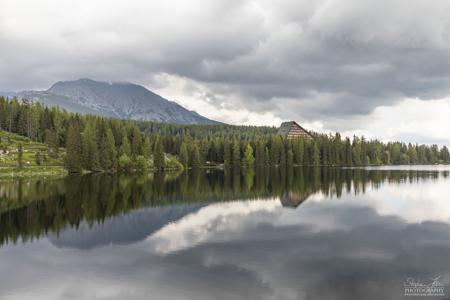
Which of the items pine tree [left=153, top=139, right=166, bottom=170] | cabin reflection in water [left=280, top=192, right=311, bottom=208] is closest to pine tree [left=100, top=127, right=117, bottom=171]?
pine tree [left=153, top=139, right=166, bottom=170]

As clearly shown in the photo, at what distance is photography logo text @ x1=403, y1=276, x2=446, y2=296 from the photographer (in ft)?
70.7

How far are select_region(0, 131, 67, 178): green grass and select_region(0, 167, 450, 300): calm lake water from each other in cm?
7197

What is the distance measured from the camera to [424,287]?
22.6 m

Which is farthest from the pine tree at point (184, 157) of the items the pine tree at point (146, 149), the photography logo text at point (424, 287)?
the photography logo text at point (424, 287)

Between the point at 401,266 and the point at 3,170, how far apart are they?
126931 mm

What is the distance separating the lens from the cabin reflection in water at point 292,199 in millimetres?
59556

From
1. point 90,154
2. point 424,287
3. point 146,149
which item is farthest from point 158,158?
point 424,287

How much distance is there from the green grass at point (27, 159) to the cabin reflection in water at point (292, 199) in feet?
299

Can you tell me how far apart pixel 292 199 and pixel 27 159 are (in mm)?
113050

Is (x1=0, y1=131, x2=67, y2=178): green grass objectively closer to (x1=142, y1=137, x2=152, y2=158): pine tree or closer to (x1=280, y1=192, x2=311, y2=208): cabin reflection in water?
(x1=142, y1=137, x2=152, y2=158): pine tree

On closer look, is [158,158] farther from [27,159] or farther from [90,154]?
[27,159]

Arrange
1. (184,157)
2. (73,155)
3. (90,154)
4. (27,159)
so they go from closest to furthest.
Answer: (27,159)
(73,155)
(90,154)
(184,157)

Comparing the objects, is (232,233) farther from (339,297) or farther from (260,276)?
(339,297)

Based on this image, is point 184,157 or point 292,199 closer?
point 292,199
